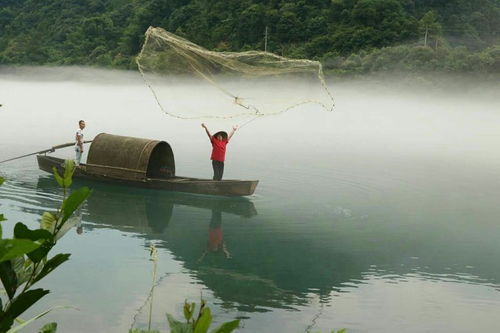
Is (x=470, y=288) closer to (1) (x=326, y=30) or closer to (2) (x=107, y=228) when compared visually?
(2) (x=107, y=228)

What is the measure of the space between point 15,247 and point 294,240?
9791 millimetres

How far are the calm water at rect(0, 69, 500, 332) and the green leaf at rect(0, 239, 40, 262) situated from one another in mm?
5676

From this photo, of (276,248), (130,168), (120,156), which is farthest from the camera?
(120,156)

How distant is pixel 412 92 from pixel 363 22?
596 cm

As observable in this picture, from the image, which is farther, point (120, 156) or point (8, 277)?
point (120, 156)

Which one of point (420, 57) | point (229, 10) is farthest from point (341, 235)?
point (229, 10)

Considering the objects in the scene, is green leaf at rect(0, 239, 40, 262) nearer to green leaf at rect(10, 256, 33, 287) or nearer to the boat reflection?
green leaf at rect(10, 256, 33, 287)

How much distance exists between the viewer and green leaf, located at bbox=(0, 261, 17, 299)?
1637 mm

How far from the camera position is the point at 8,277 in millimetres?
1654

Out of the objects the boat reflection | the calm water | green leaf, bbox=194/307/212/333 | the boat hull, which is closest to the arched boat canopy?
the boat hull

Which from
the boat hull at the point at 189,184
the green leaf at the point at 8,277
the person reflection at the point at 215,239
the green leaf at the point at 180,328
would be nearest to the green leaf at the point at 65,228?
the green leaf at the point at 8,277

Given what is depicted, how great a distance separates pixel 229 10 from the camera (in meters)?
50.6

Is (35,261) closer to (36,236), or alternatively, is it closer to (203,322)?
(36,236)

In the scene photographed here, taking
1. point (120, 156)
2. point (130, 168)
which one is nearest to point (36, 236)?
point (130, 168)
